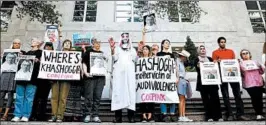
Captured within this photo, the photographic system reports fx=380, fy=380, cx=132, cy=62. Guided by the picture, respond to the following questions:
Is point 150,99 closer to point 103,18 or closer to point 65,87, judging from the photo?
point 65,87

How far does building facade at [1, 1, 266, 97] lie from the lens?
13891 mm

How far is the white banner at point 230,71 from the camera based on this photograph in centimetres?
790

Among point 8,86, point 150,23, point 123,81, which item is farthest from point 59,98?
point 150,23

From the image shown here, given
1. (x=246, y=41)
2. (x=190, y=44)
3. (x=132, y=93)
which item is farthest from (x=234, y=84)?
(x=246, y=41)

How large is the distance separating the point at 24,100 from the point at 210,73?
3.83 meters

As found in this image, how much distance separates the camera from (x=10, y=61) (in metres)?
7.86

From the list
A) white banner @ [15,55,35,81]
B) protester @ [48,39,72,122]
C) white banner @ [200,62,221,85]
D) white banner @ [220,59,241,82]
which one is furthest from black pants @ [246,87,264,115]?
white banner @ [15,55,35,81]

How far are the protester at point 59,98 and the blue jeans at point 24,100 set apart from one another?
43cm

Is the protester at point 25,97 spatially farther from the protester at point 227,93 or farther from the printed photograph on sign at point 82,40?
the protester at point 227,93

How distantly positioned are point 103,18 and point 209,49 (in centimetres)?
413

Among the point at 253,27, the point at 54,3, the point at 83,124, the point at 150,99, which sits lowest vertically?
the point at 83,124

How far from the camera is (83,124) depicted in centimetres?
696

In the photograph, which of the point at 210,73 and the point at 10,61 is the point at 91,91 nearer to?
the point at 10,61

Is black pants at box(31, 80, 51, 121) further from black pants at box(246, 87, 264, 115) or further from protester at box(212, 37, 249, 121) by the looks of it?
black pants at box(246, 87, 264, 115)
